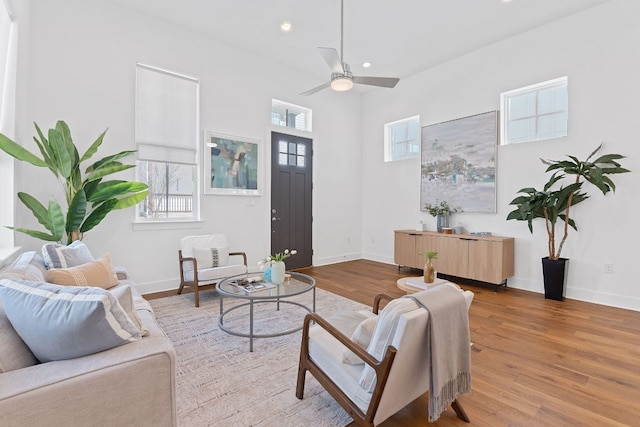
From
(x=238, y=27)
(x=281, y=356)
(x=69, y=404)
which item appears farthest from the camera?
(x=238, y=27)

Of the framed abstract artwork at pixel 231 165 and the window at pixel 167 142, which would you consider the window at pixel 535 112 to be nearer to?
the framed abstract artwork at pixel 231 165

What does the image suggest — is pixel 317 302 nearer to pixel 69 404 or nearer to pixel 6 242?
pixel 69 404

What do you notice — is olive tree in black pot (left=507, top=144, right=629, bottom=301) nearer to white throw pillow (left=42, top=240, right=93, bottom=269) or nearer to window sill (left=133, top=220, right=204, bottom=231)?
window sill (left=133, top=220, right=204, bottom=231)

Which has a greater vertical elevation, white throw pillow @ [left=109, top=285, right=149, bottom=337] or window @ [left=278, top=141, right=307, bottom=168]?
window @ [left=278, top=141, right=307, bottom=168]

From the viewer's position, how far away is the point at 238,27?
4551mm

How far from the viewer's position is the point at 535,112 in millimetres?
4617

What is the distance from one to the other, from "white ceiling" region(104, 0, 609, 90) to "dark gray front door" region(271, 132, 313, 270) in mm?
1588

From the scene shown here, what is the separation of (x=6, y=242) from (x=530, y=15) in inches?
269

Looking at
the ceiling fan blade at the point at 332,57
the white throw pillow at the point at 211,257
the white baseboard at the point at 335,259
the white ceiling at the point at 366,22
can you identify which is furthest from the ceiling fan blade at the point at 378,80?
the white baseboard at the point at 335,259

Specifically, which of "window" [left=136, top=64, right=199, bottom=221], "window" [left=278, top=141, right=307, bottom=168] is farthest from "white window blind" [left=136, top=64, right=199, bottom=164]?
"window" [left=278, top=141, right=307, bottom=168]

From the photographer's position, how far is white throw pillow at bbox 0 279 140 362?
1191 mm

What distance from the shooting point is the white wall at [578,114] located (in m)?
3.80

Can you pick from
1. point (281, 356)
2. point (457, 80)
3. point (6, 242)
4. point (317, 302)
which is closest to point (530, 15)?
point (457, 80)

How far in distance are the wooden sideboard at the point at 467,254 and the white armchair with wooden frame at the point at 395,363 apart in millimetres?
3150
